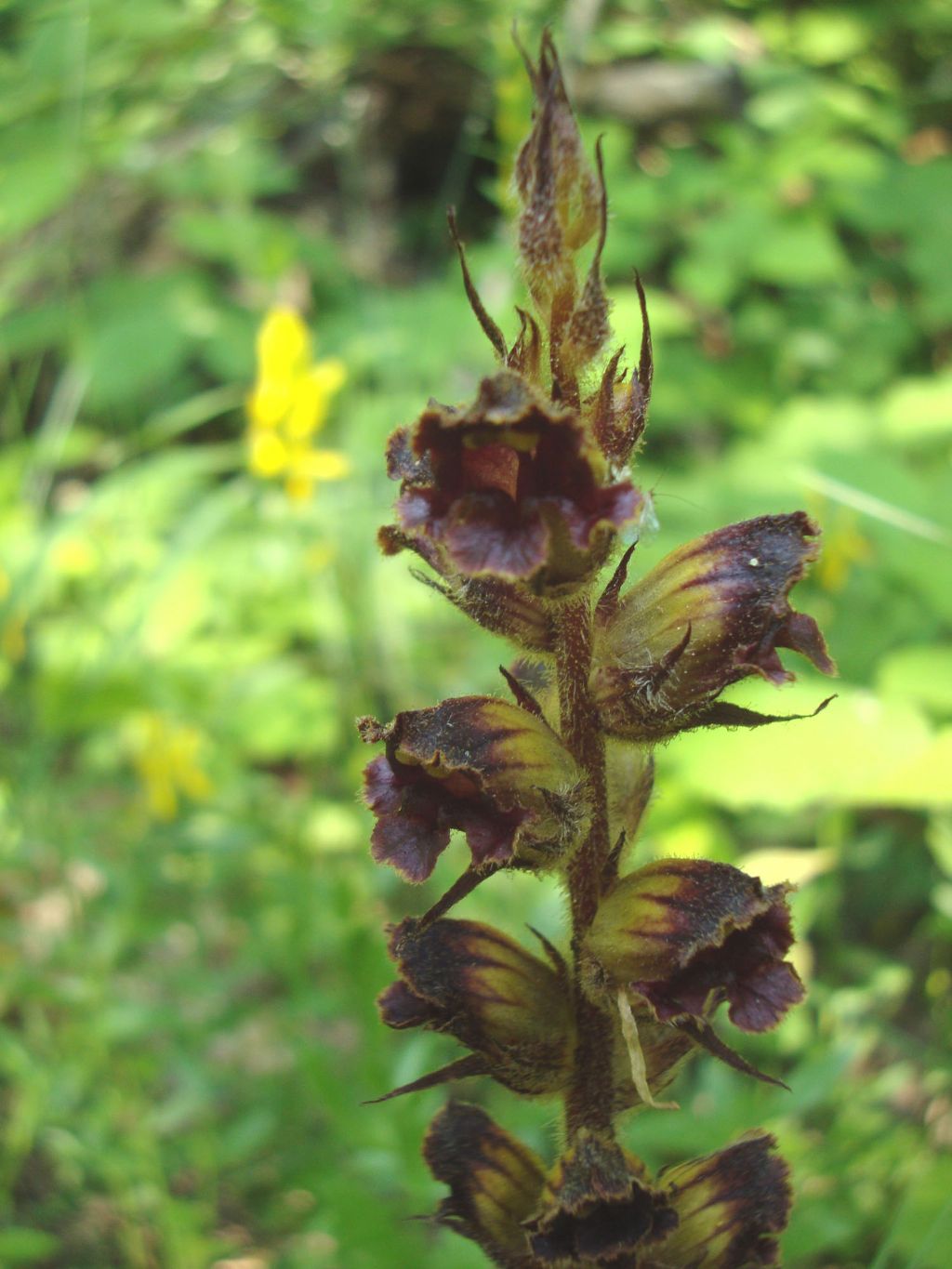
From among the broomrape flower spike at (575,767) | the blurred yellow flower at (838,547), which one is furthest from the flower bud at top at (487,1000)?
the blurred yellow flower at (838,547)

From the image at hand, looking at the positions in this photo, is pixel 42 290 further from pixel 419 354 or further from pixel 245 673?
pixel 245 673

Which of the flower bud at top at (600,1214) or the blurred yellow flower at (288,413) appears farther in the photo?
the blurred yellow flower at (288,413)

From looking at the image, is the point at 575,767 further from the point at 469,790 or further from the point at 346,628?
the point at 346,628

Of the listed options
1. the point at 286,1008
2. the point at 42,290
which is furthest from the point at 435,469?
the point at 42,290

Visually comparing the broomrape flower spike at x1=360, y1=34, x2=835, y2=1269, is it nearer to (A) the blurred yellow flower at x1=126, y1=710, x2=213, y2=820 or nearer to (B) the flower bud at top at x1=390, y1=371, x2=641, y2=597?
(B) the flower bud at top at x1=390, y1=371, x2=641, y2=597

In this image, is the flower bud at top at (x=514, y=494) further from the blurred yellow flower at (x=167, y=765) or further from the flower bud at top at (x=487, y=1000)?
the blurred yellow flower at (x=167, y=765)

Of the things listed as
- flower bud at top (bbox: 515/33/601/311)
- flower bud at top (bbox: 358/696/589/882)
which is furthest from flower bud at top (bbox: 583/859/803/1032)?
flower bud at top (bbox: 515/33/601/311)
